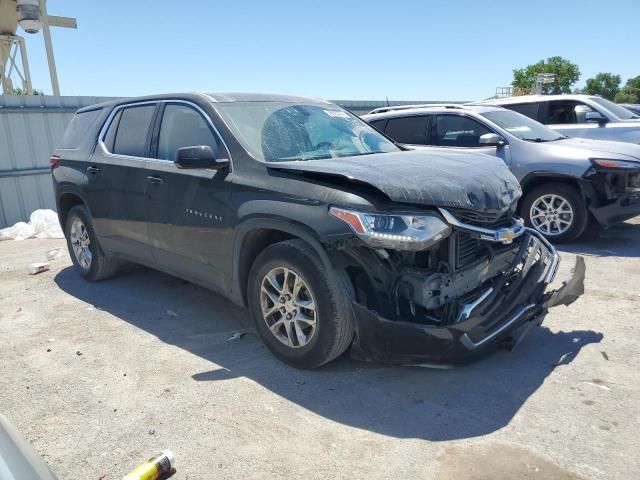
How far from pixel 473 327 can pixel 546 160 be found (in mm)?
4426

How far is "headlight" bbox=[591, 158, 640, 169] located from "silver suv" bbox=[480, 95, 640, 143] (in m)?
3.38

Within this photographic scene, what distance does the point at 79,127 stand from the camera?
19.2ft

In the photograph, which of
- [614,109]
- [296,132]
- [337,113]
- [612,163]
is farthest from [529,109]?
[296,132]

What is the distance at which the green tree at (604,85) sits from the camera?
87312 mm

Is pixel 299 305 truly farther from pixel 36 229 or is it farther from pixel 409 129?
pixel 36 229

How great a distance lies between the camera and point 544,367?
3.53m

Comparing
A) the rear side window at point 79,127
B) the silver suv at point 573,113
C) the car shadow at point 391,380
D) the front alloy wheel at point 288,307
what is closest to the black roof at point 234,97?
the rear side window at point 79,127

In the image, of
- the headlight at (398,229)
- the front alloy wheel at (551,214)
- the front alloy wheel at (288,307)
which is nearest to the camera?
the headlight at (398,229)

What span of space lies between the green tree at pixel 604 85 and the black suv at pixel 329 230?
315ft

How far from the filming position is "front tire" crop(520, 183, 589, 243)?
655cm

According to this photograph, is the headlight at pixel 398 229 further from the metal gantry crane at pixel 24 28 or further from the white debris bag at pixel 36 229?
the metal gantry crane at pixel 24 28

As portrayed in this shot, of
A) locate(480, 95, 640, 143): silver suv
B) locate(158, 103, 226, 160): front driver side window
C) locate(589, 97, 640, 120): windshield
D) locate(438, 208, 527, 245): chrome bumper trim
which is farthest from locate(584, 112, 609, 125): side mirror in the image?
locate(158, 103, 226, 160): front driver side window

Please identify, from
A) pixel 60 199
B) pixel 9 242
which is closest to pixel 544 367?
Result: pixel 60 199

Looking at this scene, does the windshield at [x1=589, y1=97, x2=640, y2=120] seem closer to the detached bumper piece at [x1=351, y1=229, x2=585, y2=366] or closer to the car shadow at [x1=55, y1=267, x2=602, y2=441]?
the car shadow at [x1=55, y1=267, x2=602, y2=441]
